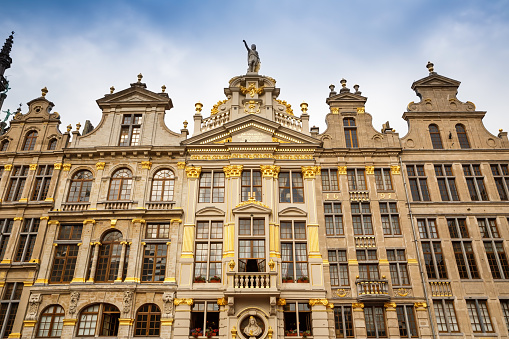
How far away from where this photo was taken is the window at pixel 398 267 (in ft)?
79.3

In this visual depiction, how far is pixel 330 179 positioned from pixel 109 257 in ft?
51.1

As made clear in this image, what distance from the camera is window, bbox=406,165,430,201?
87.6 feet

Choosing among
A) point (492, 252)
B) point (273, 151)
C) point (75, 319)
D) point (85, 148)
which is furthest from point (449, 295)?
point (85, 148)

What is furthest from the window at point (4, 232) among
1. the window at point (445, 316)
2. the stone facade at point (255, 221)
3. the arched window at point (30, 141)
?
the window at point (445, 316)

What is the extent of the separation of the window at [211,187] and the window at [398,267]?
1160 centimetres

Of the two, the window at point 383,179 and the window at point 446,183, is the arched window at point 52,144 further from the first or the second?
the window at point 446,183

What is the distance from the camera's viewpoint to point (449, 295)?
23.6m

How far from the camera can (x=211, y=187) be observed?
88.7ft

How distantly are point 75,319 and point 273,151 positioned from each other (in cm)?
1629

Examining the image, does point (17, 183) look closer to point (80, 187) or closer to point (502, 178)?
point (80, 187)

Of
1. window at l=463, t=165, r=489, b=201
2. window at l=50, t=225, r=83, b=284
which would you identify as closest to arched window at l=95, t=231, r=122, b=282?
window at l=50, t=225, r=83, b=284

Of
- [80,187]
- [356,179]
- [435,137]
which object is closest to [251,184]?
Result: [356,179]

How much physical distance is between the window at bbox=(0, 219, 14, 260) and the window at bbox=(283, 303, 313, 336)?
732 inches

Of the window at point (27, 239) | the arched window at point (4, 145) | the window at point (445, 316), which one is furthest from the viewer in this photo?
the arched window at point (4, 145)
